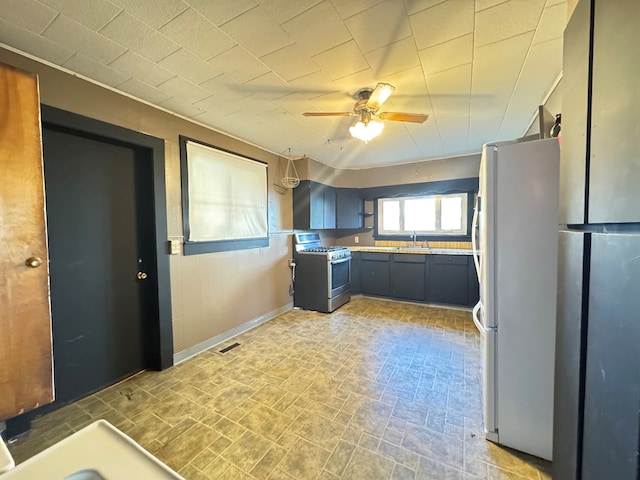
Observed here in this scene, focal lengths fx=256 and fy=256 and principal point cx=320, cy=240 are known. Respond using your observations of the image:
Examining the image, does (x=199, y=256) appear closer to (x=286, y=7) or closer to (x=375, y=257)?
(x=286, y=7)

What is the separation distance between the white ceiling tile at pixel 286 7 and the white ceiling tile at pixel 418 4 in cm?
48

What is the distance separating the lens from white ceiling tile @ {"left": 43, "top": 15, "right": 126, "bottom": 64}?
148 cm

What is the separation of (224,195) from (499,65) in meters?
2.92

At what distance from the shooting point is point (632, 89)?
1.98ft

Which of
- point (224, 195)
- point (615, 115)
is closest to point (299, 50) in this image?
point (615, 115)

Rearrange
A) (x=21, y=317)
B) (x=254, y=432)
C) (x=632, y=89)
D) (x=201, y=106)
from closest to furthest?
Answer: (x=632, y=89) < (x=21, y=317) < (x=254, y=432) < (x=201, y=106)

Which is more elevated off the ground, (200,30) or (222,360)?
(200,30)

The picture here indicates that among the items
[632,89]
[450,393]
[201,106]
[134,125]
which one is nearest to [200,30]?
[201,106]

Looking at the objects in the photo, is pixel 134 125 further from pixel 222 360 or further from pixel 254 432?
pixel 254 432

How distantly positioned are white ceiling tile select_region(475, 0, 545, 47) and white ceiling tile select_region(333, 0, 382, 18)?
0.63 metres

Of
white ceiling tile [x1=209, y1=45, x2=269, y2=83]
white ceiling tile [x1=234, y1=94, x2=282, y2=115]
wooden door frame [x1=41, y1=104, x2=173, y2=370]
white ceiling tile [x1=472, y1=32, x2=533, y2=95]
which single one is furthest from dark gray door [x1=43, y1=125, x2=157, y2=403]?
Answer: white ceiling tile [x1=472, y1=32, x2=533, y2=95]

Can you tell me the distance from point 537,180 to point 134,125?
10.3 ft

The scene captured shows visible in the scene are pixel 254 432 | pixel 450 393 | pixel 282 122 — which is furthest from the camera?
pixel 282 122

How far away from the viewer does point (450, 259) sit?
4125 millimetres
